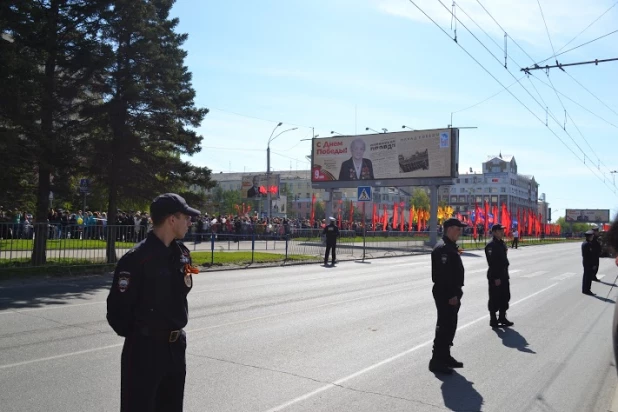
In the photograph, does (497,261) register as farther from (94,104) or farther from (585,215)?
(585,215)

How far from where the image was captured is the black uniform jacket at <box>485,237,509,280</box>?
9883 millimetres

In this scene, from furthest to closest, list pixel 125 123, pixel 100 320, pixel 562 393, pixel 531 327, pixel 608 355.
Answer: pixel 125 123
pixel 531 327
pixel 100 320
pixel 608 355
pixel 562 393

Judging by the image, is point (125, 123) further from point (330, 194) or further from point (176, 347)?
point (330, 194)

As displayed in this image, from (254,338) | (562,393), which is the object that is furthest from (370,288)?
(562,393)

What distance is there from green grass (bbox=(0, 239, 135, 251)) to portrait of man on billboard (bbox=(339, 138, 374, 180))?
111 feet

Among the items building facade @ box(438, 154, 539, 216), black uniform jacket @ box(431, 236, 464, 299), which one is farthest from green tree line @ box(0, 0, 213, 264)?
building facade @ box(438, 154, 539, 216)

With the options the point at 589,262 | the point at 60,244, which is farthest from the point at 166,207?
the point at 589,262

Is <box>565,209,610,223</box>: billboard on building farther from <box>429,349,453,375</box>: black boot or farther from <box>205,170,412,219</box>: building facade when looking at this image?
<box>429,349,453,375</box>: black boot

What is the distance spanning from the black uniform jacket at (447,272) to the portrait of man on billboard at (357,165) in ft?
136

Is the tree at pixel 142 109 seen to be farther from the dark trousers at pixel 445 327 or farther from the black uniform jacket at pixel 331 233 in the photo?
the dark trousers at pixel 445 327

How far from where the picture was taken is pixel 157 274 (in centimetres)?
325

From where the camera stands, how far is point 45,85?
652 inches

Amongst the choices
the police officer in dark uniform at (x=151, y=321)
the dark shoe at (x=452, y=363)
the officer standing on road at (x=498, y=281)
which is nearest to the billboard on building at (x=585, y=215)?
the officer standing on road at (x=498, y=281)

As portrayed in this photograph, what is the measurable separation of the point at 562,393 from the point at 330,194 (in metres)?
45.1
